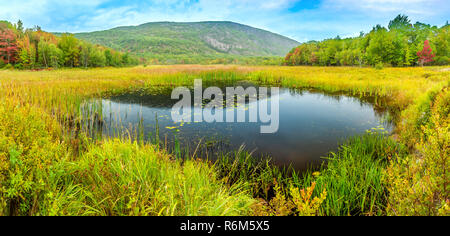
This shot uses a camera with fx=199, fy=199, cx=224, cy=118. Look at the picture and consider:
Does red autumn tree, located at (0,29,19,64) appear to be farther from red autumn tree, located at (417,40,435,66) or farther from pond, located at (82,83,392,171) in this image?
red autumn tree, located at (417,40,435,66)

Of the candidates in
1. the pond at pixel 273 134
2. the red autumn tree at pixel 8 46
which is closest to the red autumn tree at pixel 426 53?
the pond at pixel 273 134

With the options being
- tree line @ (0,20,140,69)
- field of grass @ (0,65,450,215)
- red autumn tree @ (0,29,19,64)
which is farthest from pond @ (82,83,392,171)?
red autumn tree @ (0,29,19,64)

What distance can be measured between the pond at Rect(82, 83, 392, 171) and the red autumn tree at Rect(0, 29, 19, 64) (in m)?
45.4

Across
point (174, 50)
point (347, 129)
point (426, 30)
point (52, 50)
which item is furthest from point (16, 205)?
point (174, 50)

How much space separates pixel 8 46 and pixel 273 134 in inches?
2188

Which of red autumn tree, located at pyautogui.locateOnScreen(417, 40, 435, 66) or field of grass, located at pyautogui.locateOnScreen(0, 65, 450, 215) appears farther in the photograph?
red autumn tree, located at pyautogui.locateOnScreen(417, 40, 435, 66)

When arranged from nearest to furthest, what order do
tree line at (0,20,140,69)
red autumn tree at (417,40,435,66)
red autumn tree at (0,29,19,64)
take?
1. red autumn tree at (0,29,19,64)
2. tree line at (0,20,140,69)
3. red autumn tree at (417,40,435,66)

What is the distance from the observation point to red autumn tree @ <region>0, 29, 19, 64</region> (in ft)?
123

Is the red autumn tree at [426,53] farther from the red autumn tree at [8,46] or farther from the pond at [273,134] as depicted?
the red autumn tree at [8,46]

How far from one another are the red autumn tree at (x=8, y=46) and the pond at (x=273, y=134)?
Result: 4537 centimetres

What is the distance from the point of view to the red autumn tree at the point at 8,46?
37.5 metres

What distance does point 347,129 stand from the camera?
8133 mm

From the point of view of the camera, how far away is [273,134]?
7738 millimetres
